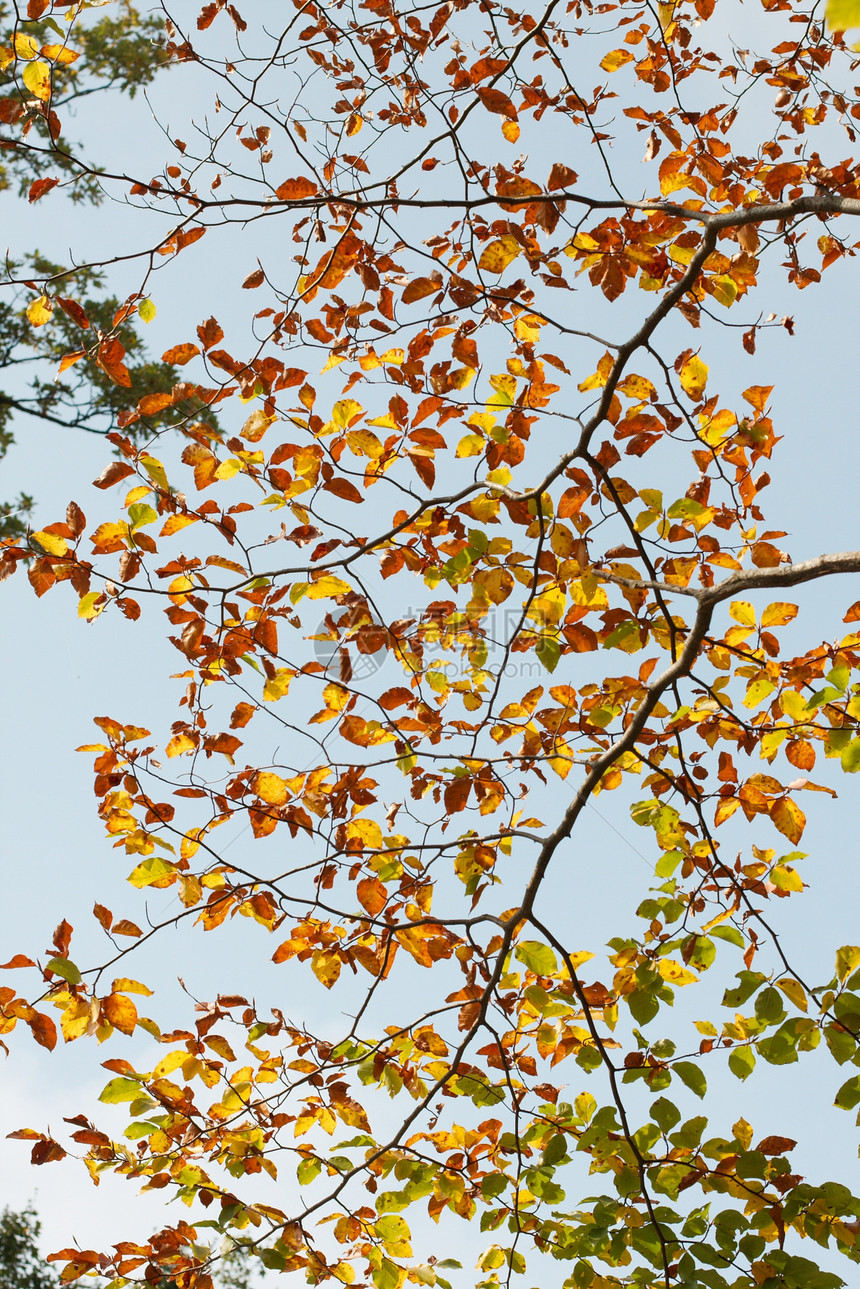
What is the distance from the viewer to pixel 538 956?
225 cm

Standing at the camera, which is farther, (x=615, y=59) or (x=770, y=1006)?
(x=615, y=59)

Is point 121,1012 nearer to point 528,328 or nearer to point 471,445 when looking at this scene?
point 471,445

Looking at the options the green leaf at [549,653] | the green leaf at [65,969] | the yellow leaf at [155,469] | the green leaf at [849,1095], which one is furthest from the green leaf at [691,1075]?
the yellow leaf at [155,469]

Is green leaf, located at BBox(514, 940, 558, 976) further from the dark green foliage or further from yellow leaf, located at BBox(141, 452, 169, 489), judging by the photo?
the dark green foliage

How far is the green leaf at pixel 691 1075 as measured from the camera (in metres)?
1.99

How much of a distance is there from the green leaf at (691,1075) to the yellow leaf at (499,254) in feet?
6.54

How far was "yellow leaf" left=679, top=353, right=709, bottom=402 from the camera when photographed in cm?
239

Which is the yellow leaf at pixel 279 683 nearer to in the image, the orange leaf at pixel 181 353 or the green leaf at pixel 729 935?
the orange leaf at pixel 181 353

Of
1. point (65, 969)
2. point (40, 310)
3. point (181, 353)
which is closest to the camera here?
point (65, 969)

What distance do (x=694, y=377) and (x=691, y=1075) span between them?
169 centimetres

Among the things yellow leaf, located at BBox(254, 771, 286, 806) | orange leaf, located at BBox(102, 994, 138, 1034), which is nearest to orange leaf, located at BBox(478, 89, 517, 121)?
yellow leaf, located at BBox(254, 771, 286, 806)

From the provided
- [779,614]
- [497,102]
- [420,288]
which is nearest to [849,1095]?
[779,614]

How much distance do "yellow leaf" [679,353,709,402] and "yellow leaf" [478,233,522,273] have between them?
54 cm

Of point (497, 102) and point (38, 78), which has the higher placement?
point (497, 102)
